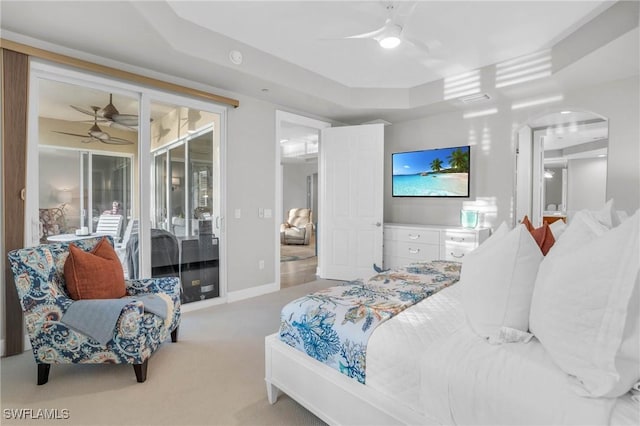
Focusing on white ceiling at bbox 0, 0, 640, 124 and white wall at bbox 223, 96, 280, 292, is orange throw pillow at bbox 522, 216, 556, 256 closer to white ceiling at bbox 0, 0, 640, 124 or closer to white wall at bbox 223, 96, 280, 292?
white ceiling at bbox 0, 0, 640, 124

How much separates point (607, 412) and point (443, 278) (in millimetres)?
1367

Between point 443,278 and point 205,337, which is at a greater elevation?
point 443,278

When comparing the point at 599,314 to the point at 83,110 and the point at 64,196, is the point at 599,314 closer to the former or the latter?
the point at 64,196

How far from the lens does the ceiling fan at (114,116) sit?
2.98 meters

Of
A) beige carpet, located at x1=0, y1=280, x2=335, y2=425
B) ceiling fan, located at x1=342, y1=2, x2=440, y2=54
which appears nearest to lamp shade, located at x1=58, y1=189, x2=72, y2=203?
beige carpet, located at x1=0, y1=280, x2=335, y2=425

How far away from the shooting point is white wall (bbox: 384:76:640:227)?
3.21 metres

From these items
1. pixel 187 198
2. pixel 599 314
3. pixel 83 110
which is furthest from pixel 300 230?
pixel 599 314

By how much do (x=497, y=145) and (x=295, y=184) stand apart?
696cm

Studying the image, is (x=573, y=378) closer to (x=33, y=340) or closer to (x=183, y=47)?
(x=33, y=340)

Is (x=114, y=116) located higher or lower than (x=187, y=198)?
higher

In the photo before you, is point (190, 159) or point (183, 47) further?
point (190, 159)

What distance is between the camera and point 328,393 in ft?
5.00

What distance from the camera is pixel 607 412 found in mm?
867

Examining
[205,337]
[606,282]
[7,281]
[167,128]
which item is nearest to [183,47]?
[167,128]
